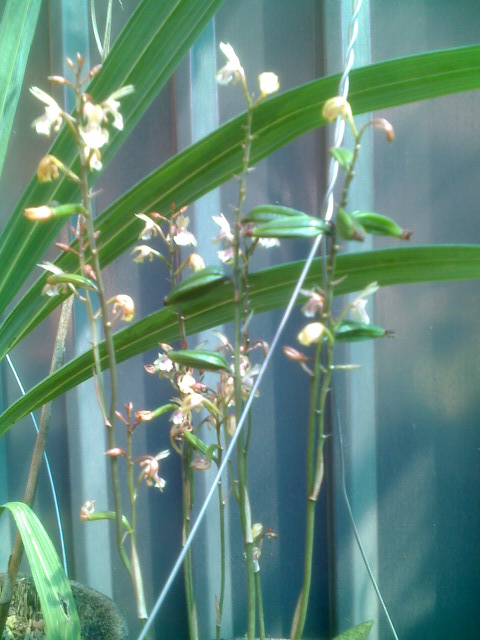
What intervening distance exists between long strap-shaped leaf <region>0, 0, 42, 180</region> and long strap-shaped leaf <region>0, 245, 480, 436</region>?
0.82 feet

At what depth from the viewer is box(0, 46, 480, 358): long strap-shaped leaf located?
0.48 metres

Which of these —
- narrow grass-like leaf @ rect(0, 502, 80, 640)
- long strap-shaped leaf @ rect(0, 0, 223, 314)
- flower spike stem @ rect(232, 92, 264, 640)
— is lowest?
narrow grass-like leaf @ rect(0, 502, 80, 640)

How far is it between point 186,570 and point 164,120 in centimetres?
72

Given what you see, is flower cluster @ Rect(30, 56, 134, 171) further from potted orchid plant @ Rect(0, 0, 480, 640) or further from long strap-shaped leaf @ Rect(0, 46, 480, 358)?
long strap-shaped leaf @ Rect(0, 46, 480, 358)

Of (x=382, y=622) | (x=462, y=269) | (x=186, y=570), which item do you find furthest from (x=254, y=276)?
(x=382, y=622)

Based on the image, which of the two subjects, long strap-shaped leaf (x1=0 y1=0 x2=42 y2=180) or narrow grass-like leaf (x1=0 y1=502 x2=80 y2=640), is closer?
narrow grass-like leaf (x1=0 y1=502 x2=80 y2=640)

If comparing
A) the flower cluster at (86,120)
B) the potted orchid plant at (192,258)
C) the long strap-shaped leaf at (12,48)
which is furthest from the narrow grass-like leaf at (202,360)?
the long strap-shaped leaf at (12,48)

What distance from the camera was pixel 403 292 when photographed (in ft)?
3.26

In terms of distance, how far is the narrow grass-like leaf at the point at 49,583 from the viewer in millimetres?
488

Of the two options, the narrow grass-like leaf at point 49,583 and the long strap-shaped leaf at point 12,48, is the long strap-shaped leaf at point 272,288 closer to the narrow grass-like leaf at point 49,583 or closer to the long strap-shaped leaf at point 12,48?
the narrow grass-like leaf at point 49,583

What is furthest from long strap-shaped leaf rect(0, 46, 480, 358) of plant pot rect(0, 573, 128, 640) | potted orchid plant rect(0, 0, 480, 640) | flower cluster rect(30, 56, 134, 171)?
plant pot rect(0, 573, 128, 640)

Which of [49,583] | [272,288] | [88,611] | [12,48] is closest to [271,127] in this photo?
[272,288]

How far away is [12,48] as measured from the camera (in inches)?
24.7

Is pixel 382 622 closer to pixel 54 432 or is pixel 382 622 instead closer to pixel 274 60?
pixel 54 432
